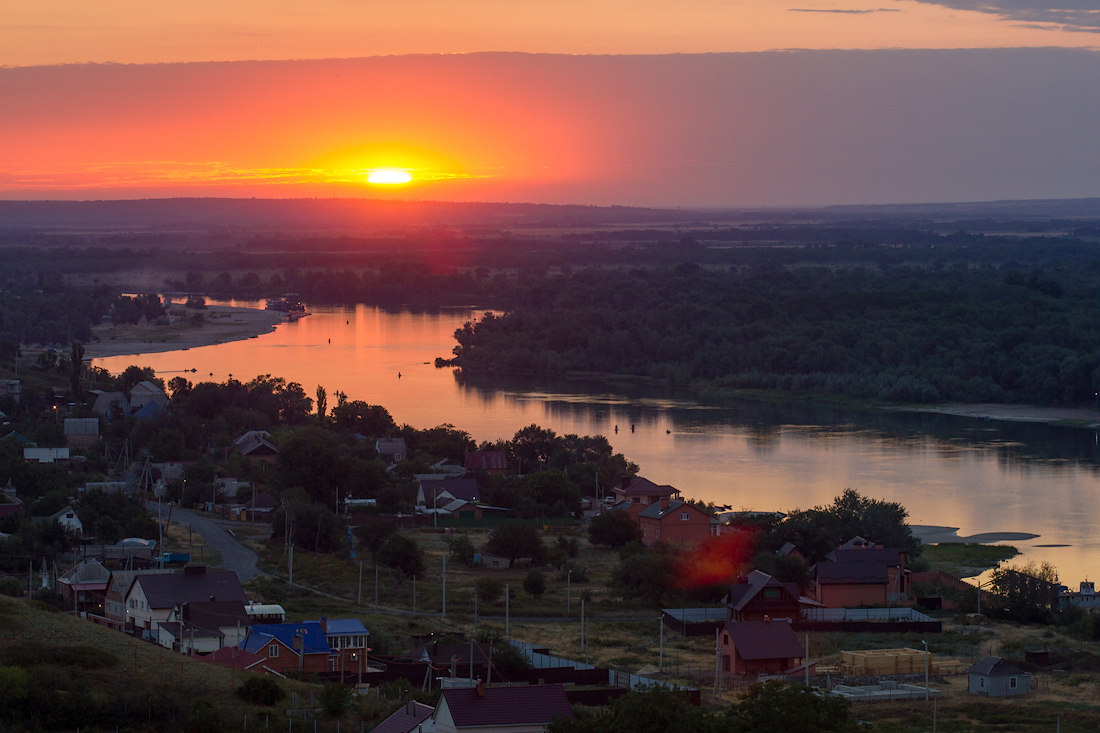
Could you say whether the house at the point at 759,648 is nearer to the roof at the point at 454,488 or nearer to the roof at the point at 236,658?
the roof at the point at 236,658

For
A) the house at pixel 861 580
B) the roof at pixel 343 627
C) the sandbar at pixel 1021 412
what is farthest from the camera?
the sandbar at pixel 1021 412

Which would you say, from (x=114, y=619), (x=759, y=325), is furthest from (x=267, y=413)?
(x=759, y=325)

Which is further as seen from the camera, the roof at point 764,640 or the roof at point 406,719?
the roof at point 764,640

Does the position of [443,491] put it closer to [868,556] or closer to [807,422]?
[868,556]

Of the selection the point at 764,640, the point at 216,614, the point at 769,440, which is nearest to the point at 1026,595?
the point at 764,640

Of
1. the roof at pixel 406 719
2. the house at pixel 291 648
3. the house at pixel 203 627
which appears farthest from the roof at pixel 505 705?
the house at pixel 203 627

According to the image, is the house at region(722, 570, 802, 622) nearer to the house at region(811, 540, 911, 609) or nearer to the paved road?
the house at region(811, 540, 911, 609)

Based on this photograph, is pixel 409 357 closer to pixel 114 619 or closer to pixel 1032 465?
pixel 1032 465
